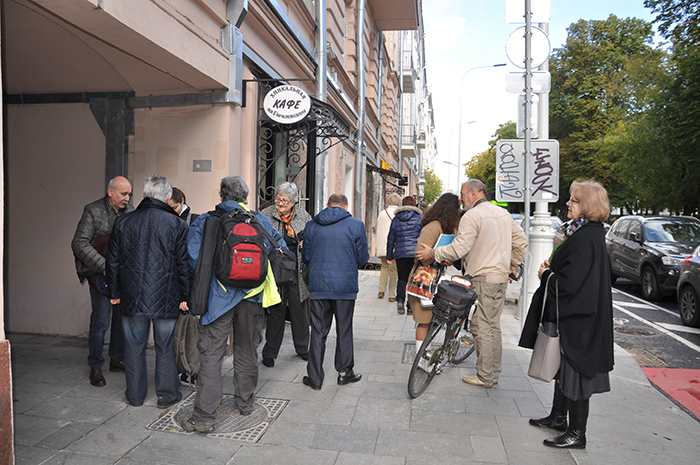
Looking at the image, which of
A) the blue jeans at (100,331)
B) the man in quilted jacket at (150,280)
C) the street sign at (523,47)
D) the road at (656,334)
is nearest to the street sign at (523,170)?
the street sign at (523,47)

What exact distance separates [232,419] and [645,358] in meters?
5.30

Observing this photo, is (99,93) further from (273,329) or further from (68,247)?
(273,329)

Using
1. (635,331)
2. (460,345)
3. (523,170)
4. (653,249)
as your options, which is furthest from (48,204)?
Answer: (653,249)

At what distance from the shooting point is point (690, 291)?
8391 millimetres

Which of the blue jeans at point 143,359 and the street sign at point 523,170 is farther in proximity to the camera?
the street sign at point 523,170

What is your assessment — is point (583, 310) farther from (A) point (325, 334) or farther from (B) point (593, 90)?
(B) point (593, 90)

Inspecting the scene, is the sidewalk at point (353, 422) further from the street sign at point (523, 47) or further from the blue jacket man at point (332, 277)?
the street sign at point (523, 47)

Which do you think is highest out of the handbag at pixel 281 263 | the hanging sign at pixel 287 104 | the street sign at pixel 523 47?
the street sign at pixel 523 47

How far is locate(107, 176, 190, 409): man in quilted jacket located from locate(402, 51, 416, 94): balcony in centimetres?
2503

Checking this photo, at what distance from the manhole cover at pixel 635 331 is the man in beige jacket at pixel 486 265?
411 centimetres

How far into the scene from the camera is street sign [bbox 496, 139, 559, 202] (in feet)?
23.0

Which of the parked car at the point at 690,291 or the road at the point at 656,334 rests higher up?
the parked car at the point at 690,291

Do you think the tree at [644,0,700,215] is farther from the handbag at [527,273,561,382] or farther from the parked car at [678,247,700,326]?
the handbag at [527,273,561,382]

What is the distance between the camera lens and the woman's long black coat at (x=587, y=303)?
143 inches
